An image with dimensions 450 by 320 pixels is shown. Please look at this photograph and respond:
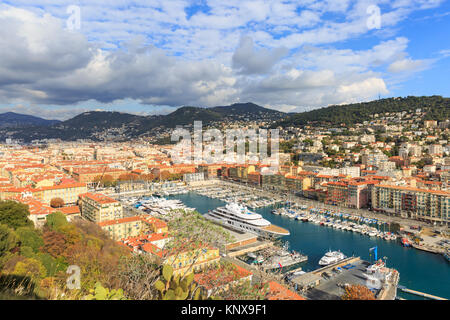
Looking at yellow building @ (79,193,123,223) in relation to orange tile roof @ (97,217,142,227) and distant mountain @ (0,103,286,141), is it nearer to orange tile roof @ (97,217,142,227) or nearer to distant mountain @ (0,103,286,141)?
orange tile roof @ (97,217,142,227)

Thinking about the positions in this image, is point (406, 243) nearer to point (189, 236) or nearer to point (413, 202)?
point (413, 202)

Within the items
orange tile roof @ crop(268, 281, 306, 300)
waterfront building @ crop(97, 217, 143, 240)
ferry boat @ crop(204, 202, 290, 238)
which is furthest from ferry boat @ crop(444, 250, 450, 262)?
waterfront building @ crop(97, 217, 143, 240)

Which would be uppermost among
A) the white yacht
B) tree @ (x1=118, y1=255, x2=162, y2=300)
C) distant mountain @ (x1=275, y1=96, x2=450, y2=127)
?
distant mountain @ (x1=275, y1=96, x2=450, y2=127)

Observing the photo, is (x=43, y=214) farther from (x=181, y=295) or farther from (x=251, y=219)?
(x=181, y=295)

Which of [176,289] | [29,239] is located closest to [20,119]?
[29,239]

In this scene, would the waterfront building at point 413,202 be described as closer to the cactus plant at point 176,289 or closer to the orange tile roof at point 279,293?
the orange tile roof at point 279,293

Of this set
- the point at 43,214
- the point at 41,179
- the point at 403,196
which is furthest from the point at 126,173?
the point at 403,196
